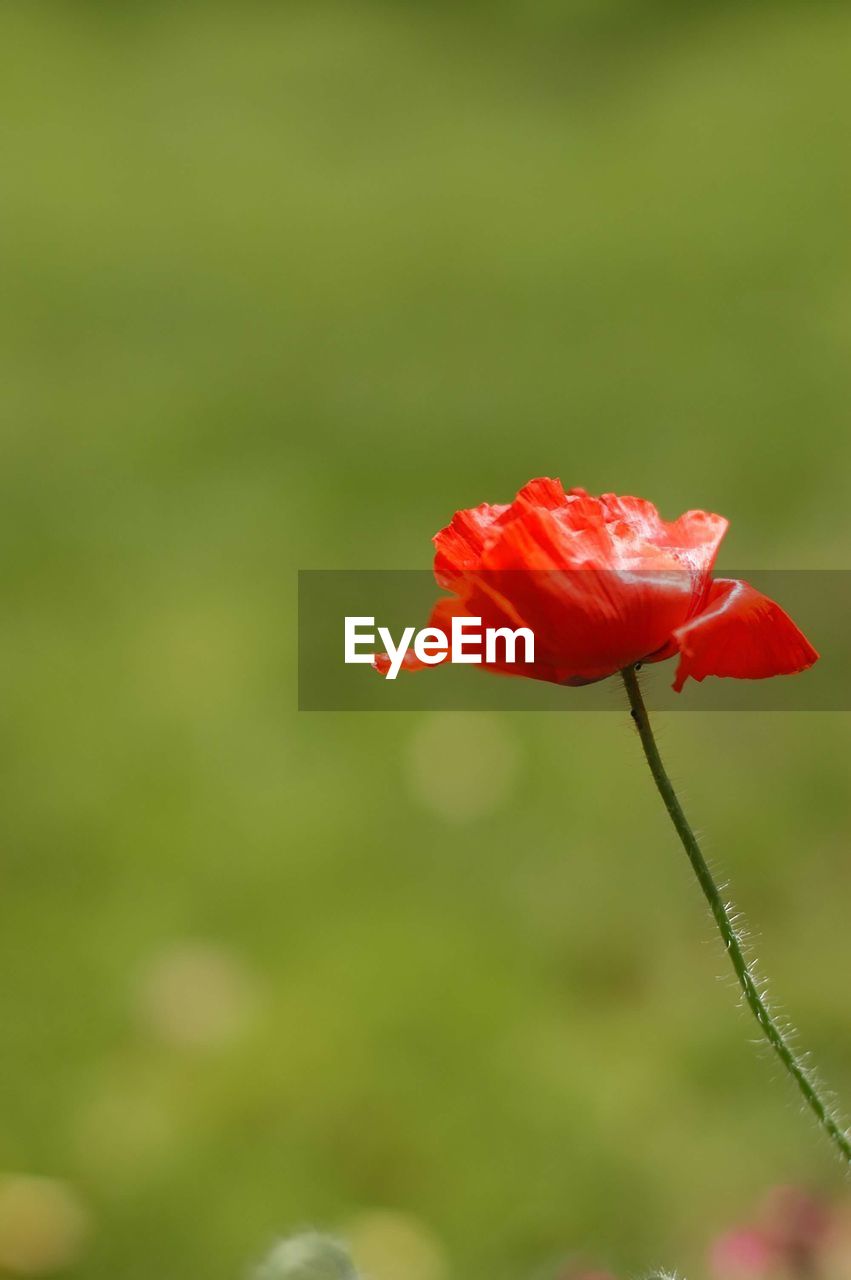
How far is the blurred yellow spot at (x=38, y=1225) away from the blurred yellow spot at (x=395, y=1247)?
0.77 ft

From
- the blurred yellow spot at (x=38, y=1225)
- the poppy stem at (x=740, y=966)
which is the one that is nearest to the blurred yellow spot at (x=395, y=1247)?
the blurred yellow spot at (x=38, y=1225)

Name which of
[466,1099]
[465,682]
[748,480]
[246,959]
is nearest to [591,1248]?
[466,1099]

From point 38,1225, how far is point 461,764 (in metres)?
0.85

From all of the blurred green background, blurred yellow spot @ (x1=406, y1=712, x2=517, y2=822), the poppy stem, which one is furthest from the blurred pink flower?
blurred yellow spot @ (x1=406, y1=712, x2=517, y2=822)

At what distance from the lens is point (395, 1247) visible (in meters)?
1.49

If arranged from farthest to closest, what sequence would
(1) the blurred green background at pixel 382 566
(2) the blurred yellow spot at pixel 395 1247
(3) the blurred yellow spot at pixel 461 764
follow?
(3) the blurred yellow spot at pixel 461 764, (1) the blurred green background at pixel 382 566, (2) the blurred yellow spot at pixel 395 1247

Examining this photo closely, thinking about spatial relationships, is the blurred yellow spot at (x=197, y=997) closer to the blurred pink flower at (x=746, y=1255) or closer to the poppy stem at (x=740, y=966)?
the blurred pink flower at (x=746, y=1255)

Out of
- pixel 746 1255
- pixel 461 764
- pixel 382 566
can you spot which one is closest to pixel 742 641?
pixel 746 1255

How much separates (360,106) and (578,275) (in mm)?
903

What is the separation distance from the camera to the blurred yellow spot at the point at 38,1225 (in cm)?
147

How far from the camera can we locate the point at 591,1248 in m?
1.44

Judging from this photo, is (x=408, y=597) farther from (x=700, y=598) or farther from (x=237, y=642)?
(x=700, y=598)

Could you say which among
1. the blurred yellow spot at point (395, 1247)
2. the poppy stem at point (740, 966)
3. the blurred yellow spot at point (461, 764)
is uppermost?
the blurred yellow spot at point (461, 764)

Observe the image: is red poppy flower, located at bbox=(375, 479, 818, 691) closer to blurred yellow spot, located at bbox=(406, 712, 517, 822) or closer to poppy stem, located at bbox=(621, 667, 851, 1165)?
poppy stem, located at bbox=(621, 667, 851, 1165)
